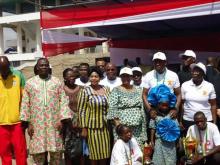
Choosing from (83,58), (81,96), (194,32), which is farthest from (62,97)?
(83,58)

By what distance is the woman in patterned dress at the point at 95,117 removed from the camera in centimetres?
480

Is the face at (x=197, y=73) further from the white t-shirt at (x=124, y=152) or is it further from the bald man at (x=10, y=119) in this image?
the bald man at (x=10, y=119)

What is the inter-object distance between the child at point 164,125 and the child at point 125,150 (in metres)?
0.25

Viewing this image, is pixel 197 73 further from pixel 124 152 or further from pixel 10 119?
pixel 10 119

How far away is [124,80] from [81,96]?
570 millimetres

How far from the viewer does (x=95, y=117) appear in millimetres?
4809

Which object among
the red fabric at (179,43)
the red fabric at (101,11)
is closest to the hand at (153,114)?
the red fabric at (101,11)

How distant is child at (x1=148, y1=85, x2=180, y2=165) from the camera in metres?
4.66

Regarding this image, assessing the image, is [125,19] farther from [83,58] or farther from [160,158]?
[83,58]

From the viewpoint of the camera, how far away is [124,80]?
4793mm

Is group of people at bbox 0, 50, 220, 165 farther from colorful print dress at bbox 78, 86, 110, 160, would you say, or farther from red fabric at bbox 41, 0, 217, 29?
red fabric at bbox 41, 0, 217, 29

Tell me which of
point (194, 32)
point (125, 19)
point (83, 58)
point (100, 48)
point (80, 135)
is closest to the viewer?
point (80, 135)

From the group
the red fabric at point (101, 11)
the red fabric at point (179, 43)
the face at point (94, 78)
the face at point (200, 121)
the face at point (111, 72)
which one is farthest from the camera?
the red fabric at point (179, 43)

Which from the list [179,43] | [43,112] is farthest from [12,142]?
[179,43]
